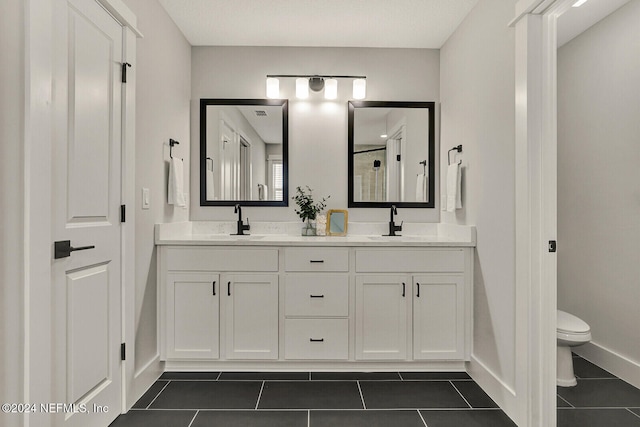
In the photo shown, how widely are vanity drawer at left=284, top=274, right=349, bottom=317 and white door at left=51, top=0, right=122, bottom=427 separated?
99 centimetres

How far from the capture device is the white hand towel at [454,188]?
260 cm

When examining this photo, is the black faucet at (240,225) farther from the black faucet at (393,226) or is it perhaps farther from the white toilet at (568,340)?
the white toilet at (568,340)

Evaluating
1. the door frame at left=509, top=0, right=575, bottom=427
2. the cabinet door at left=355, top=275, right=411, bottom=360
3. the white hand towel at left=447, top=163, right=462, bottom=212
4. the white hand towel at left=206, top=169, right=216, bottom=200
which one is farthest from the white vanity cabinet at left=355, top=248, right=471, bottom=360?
the white hand towel at left=206, top=169, right=216, bottom=200

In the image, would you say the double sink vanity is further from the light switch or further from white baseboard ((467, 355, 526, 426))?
the light switch

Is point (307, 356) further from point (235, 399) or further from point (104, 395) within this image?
point (104, 395)

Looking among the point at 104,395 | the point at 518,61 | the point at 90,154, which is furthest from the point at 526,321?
the point at 90,154

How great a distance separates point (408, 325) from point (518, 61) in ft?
5.42

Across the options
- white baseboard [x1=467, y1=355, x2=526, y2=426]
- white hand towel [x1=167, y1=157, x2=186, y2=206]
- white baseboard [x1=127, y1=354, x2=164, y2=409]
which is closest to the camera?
white baseboard [x1=467, y1=355, x2=526, y2=426]

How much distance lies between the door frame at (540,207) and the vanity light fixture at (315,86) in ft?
4.45

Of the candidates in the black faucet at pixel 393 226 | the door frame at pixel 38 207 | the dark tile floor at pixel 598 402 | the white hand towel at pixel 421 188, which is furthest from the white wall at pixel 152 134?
the dark tile floor at pixel 598 402

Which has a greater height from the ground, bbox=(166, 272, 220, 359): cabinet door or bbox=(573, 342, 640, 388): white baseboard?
bbox=(166, 272, 220, 359): cabinet door

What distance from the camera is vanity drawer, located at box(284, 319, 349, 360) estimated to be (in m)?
2.38

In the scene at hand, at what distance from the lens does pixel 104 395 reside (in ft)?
5.82

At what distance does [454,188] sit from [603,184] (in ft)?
3.25
